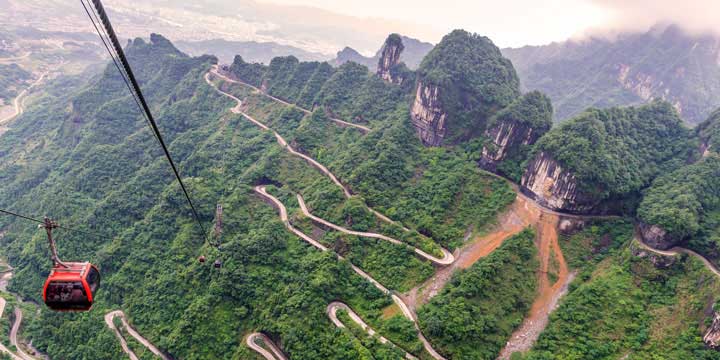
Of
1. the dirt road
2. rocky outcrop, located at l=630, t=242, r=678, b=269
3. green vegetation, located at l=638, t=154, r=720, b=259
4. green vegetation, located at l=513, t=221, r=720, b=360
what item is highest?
green vegetation, located at l=638, t=154, r=720, b=259

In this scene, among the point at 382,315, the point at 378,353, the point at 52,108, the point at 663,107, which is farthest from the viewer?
the point at 52,108

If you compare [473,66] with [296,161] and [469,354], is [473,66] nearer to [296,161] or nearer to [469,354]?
[296,161]

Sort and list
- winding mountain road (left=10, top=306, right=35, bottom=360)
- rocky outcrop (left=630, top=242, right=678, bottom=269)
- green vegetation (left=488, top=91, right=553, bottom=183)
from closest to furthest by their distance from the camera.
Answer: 1. rocky outcrop (left=630, top=242, right=678, bottom=269)
2. winding mountain road (left=10, top=306, right=35, bottom=360)
3. green vegetation (left=488, top=91, right=553, bottom=183)

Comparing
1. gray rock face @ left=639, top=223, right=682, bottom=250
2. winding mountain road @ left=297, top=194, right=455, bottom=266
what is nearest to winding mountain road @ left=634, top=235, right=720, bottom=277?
gray rock face @ left=639, top=223, right=682, bottom=250

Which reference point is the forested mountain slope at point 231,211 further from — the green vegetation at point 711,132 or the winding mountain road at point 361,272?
the green vegetation at point 711,132

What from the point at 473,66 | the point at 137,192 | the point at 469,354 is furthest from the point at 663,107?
the point at 137,192

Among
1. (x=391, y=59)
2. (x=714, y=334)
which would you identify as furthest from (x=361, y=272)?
(x=391, y=59)

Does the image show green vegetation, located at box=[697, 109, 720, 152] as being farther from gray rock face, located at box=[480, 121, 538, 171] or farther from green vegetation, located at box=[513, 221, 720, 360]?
gray rock face, located at box=[480, 121, 538, 171]
